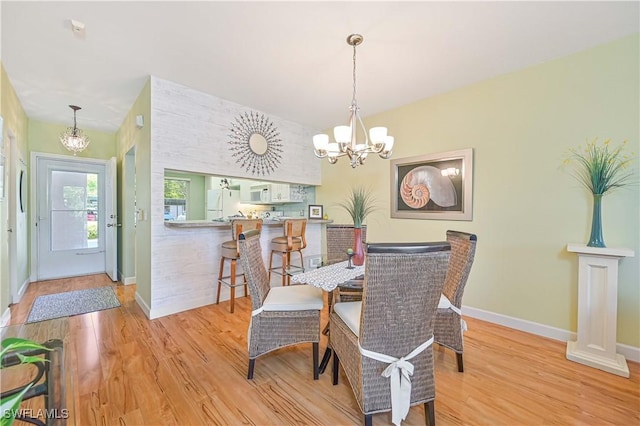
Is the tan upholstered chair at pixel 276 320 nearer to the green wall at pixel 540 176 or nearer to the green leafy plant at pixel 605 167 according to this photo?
the green wall at pixel 540 176

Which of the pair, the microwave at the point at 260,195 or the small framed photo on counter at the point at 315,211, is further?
the microwave at the point at 260,195

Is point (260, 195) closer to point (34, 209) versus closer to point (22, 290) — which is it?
point (34, 209)

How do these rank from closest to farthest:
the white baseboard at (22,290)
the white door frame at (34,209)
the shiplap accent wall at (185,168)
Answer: the shiplap accent wall at (185,168)
the white baseboard at (22,290)
the white door frame at (34,209)

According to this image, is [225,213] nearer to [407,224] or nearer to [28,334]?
[407,224]

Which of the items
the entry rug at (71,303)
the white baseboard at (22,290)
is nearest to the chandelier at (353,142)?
the entry rug at (71,303)

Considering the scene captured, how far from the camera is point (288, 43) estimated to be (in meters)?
2.27

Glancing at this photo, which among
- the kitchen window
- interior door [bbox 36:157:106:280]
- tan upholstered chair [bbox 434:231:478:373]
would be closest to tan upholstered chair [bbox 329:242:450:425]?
tan upholstered chair [bbox 434:231:478:373]

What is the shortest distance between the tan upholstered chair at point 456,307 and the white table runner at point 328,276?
0.65 metres

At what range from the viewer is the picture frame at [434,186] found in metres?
3.01

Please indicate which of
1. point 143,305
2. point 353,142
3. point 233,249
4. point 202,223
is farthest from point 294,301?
point 143,305

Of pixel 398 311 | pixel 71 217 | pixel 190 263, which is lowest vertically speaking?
pixel 190 263

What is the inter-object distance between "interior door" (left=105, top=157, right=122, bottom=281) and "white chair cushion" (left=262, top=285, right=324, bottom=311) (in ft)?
12.4

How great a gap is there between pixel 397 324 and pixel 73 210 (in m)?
5.54

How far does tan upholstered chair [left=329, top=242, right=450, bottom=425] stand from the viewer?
126 centimetres
